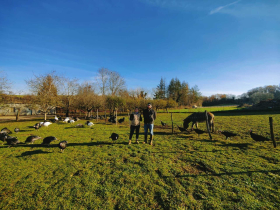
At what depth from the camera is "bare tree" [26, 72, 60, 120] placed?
1794 cm

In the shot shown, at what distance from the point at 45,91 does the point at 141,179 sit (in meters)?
22.4

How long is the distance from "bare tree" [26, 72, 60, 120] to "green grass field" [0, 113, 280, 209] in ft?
47.8

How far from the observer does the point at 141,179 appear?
3.65m

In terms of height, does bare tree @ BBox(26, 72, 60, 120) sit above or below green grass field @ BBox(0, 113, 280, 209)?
above

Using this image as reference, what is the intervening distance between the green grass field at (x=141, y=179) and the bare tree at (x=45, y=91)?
1458 cm

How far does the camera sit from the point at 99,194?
120 inches

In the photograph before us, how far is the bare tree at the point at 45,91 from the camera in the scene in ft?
58.9

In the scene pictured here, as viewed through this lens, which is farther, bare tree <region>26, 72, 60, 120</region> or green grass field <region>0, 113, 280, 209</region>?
bare tree <region>26, 72, 60, 120</region>

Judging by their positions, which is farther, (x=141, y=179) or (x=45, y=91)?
(x=45, y=91)

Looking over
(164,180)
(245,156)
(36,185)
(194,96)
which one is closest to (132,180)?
(164,180)

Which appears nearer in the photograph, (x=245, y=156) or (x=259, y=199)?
(x=259, y=199)

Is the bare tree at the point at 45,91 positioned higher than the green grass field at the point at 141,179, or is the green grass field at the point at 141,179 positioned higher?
the bare tree at the point at 45,91

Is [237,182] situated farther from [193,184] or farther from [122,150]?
[122,150]

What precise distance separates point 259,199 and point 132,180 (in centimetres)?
319
